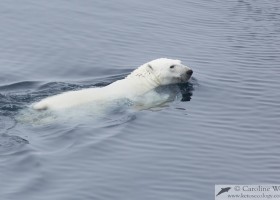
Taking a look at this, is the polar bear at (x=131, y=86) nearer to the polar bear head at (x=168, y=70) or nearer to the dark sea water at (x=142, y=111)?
the polar bear head at (x=168, y=70)

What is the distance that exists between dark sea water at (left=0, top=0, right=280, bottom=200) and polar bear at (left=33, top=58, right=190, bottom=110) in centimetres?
39

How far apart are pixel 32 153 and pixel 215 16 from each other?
13.3m

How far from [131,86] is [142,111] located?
3.44 feet

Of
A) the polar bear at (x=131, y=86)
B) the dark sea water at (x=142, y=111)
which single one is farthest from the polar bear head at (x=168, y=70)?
the dark sea water at (x=142, y=111)

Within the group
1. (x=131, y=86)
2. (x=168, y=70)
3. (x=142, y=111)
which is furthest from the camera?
(x=168, y=70)

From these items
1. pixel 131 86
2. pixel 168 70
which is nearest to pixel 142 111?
pixel 131 86

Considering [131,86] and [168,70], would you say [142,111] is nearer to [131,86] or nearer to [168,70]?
[131,86]

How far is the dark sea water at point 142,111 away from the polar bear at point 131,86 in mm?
395

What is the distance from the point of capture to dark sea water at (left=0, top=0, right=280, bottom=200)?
15.6 meters

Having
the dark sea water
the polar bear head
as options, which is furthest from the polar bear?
the dark sea water

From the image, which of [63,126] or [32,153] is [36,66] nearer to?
[63,126]

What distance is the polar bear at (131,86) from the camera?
18531 millimetres

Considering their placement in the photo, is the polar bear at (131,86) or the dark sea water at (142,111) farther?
the polar bear at (131,86)

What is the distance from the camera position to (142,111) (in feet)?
62.1
